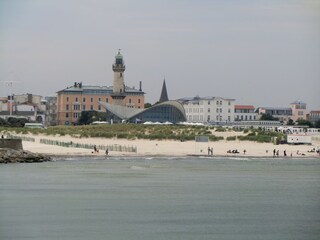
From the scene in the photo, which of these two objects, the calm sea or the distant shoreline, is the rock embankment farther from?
Result: the distant shoreline

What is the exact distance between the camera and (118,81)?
607 ft

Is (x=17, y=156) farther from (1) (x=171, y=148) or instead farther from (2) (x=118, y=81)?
(2) (x=118, y=81)

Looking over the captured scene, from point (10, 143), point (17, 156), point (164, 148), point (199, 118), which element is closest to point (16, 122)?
point (164, 148)

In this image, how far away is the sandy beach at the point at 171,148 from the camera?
307 feet

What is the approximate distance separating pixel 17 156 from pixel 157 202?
32429 millimetres

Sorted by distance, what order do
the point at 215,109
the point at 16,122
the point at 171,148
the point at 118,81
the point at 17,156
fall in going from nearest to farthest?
the point at 17,156
the point at 171,148
the point at 16,122
the point at 118,81
the point at 215,109

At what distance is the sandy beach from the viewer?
93.6m

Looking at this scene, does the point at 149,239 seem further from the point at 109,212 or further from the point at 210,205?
the point at 210,205

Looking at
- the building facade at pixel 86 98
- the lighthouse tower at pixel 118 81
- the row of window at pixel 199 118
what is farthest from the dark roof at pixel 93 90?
the row of window at pixel 199 118

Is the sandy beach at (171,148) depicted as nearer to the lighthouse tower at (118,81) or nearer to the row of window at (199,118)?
the lighthouse tower at (118,81)

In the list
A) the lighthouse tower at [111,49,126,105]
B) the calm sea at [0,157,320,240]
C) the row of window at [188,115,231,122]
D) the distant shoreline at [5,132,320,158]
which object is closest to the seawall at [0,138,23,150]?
the calm sea at [0,157,320,240]

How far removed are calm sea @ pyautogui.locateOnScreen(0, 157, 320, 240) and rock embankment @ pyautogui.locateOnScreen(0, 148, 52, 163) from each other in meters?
3.69

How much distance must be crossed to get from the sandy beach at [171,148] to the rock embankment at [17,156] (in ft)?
→ 25.5

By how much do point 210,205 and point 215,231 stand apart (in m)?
8.48
